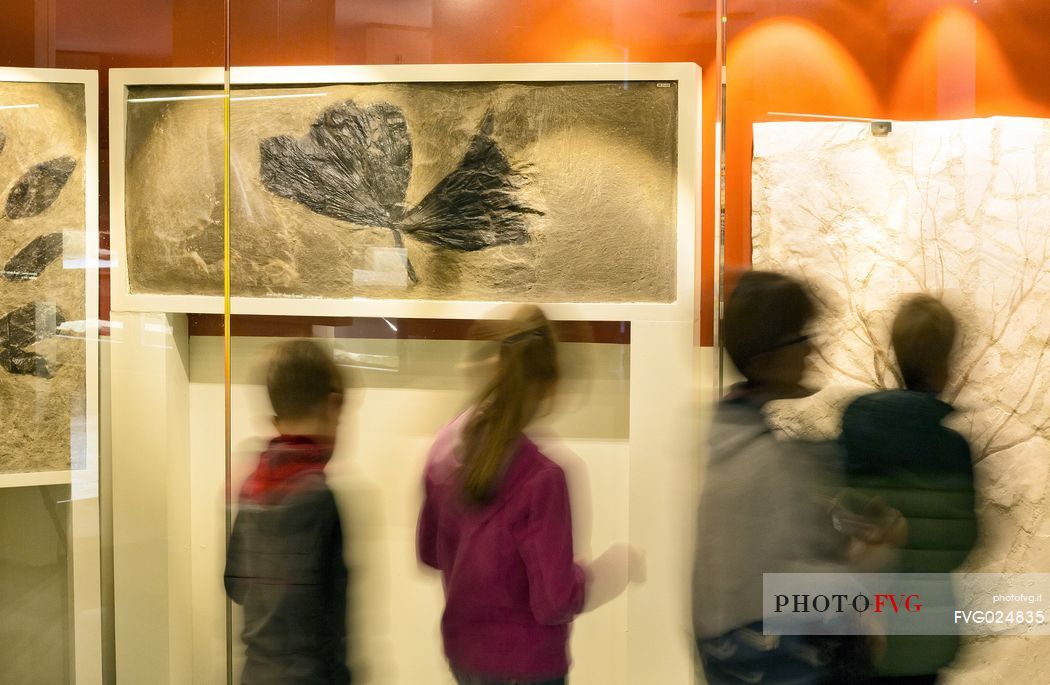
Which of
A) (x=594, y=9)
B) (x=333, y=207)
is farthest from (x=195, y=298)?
(x=594, y=9)

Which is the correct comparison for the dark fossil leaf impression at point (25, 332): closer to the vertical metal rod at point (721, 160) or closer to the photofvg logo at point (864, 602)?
the vertical metal rod at point (721, 160)

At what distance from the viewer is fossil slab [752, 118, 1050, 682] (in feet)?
5.26

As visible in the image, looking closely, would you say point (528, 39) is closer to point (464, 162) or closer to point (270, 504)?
point (464, 162)

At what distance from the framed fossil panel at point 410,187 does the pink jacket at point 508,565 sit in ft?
1.31

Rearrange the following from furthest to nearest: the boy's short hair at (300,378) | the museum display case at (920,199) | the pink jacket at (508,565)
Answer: the boy's short hair at (300,378) < the museum display case at (920,199) < the pink jacket at (508,565)

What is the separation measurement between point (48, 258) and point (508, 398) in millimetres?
1231

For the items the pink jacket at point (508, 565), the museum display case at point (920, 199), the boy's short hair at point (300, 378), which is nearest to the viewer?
the pink jacket at point (508, 565)

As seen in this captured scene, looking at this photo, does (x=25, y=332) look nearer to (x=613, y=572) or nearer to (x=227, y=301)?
(x=227, y=301)

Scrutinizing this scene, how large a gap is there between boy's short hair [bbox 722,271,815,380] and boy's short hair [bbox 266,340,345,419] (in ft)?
3.01

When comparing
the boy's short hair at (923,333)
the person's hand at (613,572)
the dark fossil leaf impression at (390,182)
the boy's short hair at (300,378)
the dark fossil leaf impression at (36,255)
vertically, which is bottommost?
the person's hand at (613,572)

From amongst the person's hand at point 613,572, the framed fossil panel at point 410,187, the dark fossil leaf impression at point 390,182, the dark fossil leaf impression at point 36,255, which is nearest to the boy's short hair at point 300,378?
the framed fossil panel at point 410,187

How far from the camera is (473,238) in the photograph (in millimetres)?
1670

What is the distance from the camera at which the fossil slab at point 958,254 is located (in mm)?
1604

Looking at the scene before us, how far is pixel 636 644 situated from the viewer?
1.67 metres
